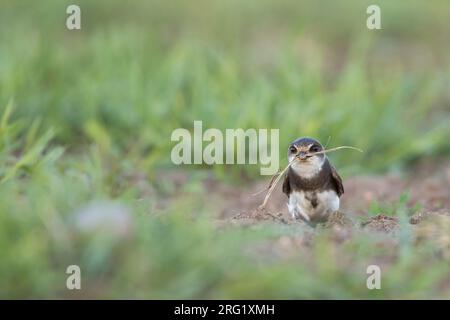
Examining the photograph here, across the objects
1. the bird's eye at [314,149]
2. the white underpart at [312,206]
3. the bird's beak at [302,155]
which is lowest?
the white underpart at [312,206]

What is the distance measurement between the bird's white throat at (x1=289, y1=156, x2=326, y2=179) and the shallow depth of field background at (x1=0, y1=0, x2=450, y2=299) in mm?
505

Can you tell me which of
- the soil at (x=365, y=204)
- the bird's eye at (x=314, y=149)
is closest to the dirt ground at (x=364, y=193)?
the soil at (x=365, y=204)

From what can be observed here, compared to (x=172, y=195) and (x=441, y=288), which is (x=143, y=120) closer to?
(x=172, y=195)

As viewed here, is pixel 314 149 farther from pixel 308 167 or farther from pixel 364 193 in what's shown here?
pixel 364 193

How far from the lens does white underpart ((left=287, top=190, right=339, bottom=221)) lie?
202 inches

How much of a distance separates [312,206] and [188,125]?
206 centimetres

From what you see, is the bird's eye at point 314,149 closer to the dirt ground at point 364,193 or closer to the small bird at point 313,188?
the small bird at point 313,188

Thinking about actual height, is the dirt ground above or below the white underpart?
above

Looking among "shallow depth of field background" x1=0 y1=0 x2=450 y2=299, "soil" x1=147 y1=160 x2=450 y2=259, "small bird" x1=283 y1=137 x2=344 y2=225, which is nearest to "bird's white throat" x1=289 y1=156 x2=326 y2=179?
"small bird" x1=283 y1=137 x2=344 y2=225

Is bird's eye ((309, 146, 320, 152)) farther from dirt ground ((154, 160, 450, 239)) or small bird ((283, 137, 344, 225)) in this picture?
dirt ground ((154, 160, 450, 239))

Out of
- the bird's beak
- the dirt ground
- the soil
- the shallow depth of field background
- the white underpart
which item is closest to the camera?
the shallow depth of field background

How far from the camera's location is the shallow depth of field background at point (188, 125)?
12.3 ft
